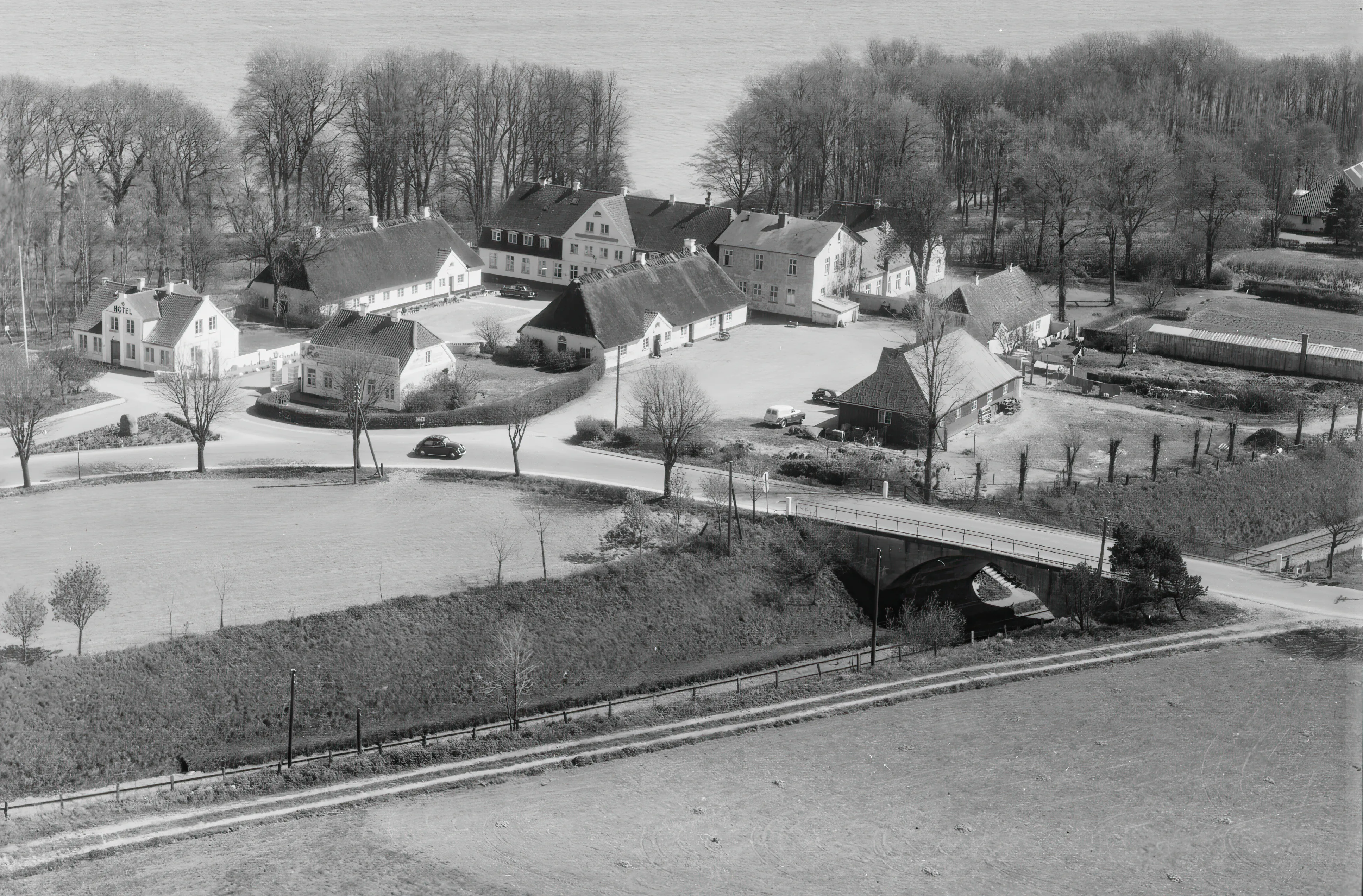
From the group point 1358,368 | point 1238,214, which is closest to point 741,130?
point 1238,214

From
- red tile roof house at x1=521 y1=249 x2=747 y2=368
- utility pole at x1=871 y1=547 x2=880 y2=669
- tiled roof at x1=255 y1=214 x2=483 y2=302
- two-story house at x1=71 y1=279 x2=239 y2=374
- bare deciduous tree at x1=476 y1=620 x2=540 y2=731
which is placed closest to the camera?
bare deciduous tree at x1=476 y1=620 x2=540 y2=731

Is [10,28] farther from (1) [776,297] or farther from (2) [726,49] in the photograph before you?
(1) [776,297]

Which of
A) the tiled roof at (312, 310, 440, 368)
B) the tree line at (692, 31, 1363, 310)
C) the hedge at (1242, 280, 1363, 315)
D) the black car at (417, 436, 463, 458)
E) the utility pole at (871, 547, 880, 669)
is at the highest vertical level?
the tree line at (692, 31, 1363, 310)

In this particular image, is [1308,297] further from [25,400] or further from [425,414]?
[25,400]

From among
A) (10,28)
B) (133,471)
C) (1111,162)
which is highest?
(10,28)

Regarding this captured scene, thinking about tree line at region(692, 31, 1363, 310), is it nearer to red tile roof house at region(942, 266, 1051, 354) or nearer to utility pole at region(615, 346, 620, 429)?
red tile roof house at region(942, 266, 1051, 354)

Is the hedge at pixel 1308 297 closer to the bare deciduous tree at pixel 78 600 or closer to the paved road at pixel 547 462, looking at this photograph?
the paved road at pixel 547 462

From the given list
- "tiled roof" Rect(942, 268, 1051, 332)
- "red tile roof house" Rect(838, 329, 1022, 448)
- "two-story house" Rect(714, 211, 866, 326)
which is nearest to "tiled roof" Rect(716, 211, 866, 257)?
"two-story house" Rect(714, 211, 866, 326)
